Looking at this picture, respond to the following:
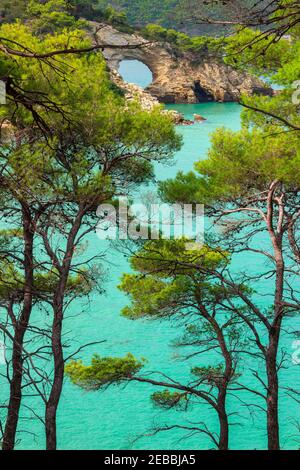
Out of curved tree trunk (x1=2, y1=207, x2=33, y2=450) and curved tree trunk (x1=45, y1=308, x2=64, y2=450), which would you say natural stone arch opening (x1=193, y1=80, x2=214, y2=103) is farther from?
curved tree trunk (x1=45, y1=308, x2=64, y2=450)

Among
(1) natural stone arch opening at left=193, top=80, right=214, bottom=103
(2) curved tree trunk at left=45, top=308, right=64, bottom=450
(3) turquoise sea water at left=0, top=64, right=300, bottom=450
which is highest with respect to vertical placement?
(1) natural stone arch opening at left=193, top=80, right=214, bottom=103

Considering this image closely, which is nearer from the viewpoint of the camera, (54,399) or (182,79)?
(54,399)

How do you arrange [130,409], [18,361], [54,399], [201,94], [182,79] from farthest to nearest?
1. [201,94]
2. [182,79]
3. [130,409]
4. [18,361]
5. [54,399]

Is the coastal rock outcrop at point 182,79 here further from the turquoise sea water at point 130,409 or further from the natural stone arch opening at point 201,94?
the turquoise sea water at point 130,409

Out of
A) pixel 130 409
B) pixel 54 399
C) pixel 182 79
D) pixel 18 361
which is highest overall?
pixel 182 79

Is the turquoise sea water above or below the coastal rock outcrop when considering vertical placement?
below

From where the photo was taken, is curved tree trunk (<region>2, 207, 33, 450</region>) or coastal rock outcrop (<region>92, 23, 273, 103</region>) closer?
curved tree trunk (<region>2, 207, 33, 450</region>)

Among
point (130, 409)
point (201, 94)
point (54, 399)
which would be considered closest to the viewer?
point (54, 399)

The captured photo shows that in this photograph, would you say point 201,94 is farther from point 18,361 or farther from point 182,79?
point 18,361

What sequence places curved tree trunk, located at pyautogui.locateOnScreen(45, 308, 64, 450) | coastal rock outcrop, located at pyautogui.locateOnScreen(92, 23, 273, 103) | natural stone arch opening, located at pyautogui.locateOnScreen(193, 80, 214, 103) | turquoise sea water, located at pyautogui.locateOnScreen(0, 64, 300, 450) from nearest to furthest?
Answer: curved tree trunk, located at pyautogui.locateOnScreen(45, 308, 64, 450) → turquoise sea water, located at pyautogui.locateOnScreen(0, 64, 300, 450) → coastal rock outcrop, located at pyautogui.locateOnScreen(92, 23, 273, 103) → natural stone arch opening, located at pyautogui.locateOnScreen(193, 80, 214, 103)

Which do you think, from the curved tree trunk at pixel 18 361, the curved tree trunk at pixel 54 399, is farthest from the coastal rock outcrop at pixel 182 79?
the curved tree trunk at pixel 54 399

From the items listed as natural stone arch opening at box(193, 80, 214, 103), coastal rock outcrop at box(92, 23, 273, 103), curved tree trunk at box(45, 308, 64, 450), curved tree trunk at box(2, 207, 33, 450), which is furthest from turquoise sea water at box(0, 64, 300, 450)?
natural stone arch opening at box(193, 80, 214, 103)

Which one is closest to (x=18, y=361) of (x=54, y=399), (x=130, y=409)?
(x=54, y=399)
